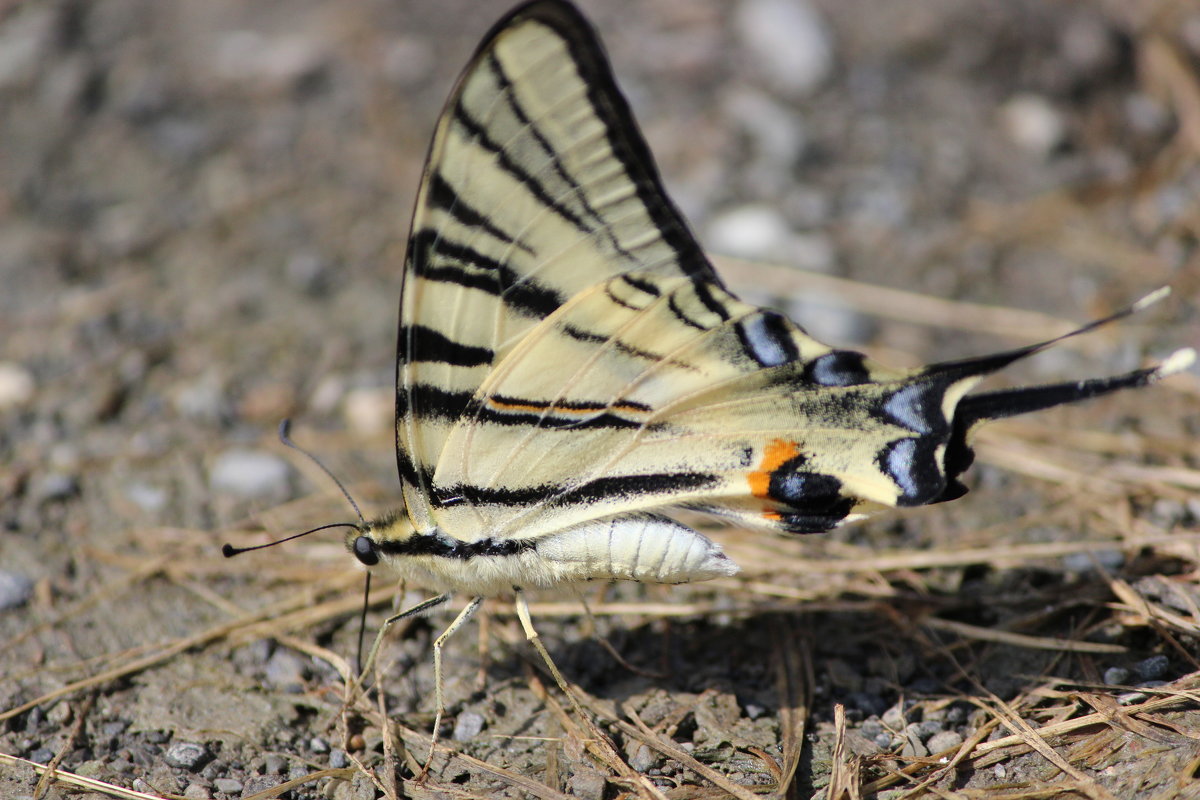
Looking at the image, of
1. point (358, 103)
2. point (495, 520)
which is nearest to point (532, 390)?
point (495, 520)

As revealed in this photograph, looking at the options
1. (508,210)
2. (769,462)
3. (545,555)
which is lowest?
(545,555)

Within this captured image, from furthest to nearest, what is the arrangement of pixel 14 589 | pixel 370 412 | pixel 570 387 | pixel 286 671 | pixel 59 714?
pixel 370 412 → pixel 14 589 → pixel 286 671 → pixel 59 714 → pixel 570 387

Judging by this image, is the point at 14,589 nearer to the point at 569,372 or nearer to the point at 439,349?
the point at 439,349

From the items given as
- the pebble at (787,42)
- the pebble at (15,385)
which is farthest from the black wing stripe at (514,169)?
the pebble at (787,42)

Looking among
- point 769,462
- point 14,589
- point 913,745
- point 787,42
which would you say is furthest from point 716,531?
point 787,42

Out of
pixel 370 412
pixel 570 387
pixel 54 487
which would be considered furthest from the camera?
pixel 370 412

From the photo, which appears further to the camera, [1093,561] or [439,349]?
[1093,561]

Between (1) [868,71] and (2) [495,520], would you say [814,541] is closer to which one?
(2) [495,520]
